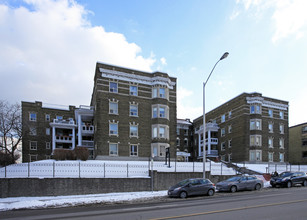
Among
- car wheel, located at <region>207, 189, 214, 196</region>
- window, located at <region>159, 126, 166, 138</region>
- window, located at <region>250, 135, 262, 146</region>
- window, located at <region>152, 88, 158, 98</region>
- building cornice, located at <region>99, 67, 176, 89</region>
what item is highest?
building cornice, located at <region>99, 67, 176, 89</region>

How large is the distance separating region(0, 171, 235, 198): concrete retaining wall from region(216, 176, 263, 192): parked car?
554cm

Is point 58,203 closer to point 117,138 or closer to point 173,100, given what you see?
point 117,138

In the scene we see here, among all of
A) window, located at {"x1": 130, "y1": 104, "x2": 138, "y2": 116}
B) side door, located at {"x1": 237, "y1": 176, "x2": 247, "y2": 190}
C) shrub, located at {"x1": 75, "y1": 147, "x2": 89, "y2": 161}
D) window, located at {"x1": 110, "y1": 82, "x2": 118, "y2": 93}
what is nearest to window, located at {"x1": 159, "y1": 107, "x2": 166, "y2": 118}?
window, located at {"x1": 130, "y1": 104, "x2": 138, "y2": 116}

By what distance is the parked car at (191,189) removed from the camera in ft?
57.1

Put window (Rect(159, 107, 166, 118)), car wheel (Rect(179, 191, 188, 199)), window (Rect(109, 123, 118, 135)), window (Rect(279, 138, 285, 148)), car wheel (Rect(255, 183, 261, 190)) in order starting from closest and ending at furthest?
car wheel (Rect(179, 191, 188, 199)), car wheel (Rect(255, 183, 261, 190)), window (Rect(109, 123, 118, 135)), window (Rect(159, 107, 166, 118)), window (Rect(279, 138, 285, 148))

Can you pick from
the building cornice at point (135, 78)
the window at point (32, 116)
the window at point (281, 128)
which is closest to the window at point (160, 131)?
the building cornice at point (135, 78)

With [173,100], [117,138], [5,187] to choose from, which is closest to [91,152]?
[117,138]

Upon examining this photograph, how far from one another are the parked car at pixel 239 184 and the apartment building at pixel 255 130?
80.4ft

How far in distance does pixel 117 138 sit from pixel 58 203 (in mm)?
20128

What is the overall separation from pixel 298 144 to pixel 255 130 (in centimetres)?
2060

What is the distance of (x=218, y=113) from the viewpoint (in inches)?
2197

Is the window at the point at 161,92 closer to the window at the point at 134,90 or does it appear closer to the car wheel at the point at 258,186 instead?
the window at the point at 134,90

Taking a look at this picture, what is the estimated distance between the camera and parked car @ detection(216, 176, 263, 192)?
19947 mm

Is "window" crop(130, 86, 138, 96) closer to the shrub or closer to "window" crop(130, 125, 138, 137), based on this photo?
"window" crop(130, 125, 138, 137)
